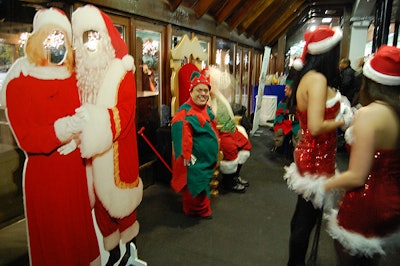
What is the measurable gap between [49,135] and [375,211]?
1.42 metres

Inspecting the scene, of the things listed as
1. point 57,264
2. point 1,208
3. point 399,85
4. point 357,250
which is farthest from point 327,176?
point 1,208

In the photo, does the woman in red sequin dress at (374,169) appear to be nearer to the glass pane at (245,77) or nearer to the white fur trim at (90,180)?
the white fur trim at (90,180)

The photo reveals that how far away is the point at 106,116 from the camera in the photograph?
146 centimetres

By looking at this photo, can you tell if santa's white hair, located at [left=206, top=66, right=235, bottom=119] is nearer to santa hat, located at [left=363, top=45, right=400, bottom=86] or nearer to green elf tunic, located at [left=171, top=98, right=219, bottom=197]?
green elf tunic, located at [left=171, top=98, right=219, bottom=197]

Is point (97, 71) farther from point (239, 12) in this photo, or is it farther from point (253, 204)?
point (239, 12)

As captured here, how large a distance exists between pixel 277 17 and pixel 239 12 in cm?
222

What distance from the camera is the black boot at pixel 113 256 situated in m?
1.77

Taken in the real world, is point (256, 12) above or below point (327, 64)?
above

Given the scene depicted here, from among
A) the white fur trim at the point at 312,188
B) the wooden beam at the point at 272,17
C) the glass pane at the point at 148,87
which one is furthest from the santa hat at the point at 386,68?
the wooden beam at the point at 272,17

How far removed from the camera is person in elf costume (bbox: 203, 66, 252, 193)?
10.6ft

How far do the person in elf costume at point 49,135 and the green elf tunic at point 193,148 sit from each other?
4.03ft

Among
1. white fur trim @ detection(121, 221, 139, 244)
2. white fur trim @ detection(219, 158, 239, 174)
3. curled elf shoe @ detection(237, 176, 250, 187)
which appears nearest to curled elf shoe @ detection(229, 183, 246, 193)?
curled elf shoe @ detection(237, 176, 250, 187)

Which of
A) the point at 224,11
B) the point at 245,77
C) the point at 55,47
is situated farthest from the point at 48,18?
the point at 245,77

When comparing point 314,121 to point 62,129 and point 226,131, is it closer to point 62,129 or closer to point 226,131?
point 62,129
